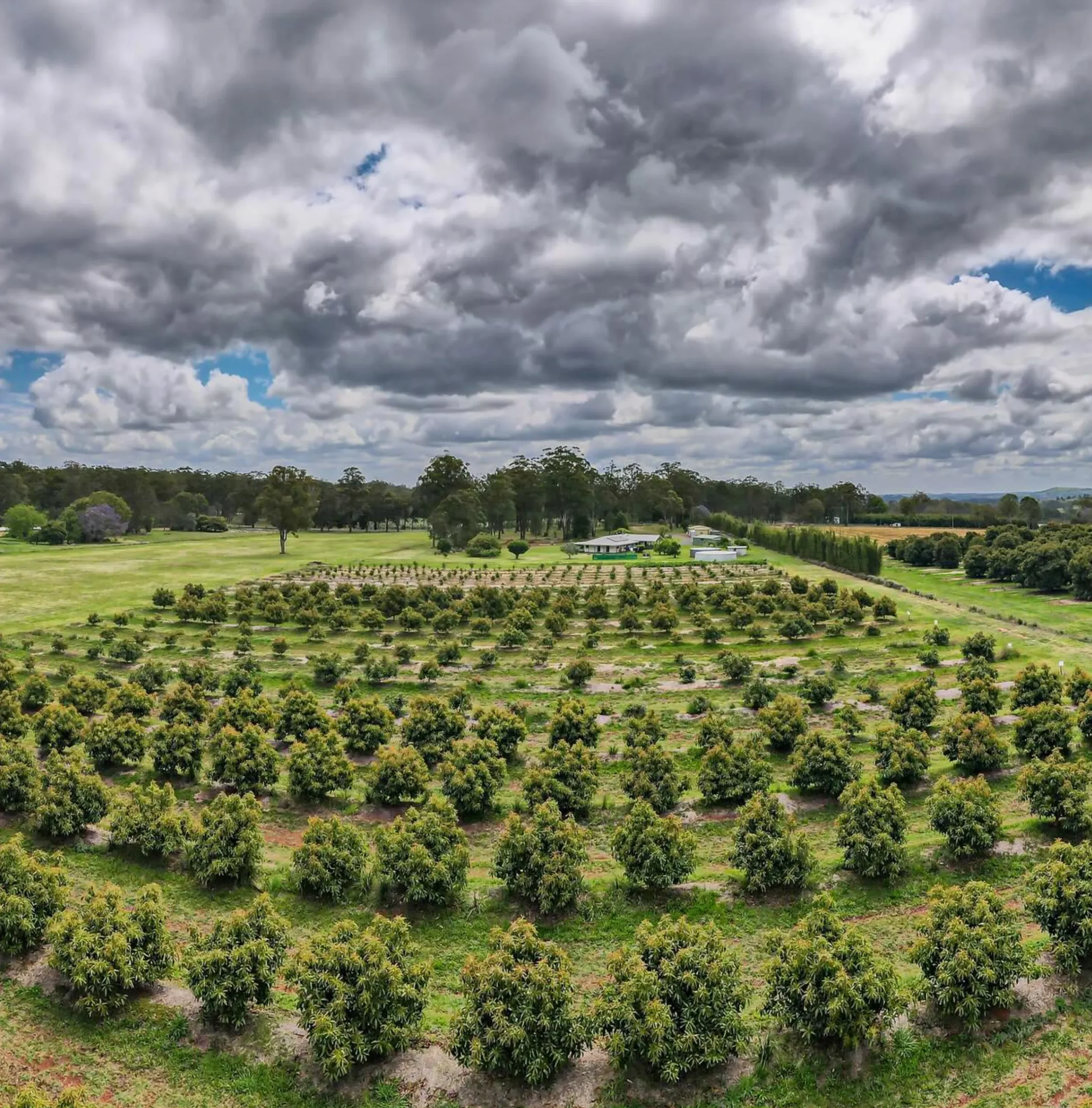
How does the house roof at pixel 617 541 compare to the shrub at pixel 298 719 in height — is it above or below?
above

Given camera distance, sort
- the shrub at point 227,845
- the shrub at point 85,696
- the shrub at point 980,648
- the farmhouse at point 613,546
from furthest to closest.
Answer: the farmhouse at point 613,546 < the shrub at point 980,648 < the shrub at point 85,696 < the shrub at point 227,845

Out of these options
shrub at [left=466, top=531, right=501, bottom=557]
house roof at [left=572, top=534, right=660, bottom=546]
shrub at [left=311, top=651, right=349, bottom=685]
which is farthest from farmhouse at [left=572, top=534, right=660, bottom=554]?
shrub at [left=311, top=651, right=349, bottom=685]

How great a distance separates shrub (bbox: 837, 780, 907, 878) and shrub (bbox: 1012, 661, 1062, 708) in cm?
1509

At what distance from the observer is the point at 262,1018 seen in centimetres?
1653

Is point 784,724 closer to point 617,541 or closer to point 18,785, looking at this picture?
point 18,785

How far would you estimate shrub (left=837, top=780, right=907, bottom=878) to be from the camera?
20750 mm

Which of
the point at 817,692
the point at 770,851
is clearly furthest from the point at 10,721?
the point at 817,692

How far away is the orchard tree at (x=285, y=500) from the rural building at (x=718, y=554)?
5061cm

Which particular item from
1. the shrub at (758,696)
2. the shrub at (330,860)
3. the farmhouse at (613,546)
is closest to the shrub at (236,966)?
the shrub at (330,860)

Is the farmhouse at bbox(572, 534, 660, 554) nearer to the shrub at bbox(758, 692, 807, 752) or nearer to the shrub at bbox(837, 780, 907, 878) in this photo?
the shrub at bbox(758, 692, 807, 752)

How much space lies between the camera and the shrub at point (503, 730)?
30.9m

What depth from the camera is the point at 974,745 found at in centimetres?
2738

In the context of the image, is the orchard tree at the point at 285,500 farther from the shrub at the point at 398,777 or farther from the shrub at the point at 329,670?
the shrub at the point at 398,777

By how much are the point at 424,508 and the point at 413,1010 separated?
144 metres
